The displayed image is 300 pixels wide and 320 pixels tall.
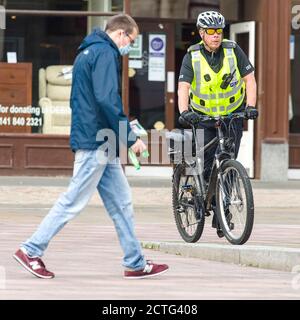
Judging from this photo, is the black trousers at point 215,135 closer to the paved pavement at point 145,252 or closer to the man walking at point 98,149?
the paved pavement at point 145,252

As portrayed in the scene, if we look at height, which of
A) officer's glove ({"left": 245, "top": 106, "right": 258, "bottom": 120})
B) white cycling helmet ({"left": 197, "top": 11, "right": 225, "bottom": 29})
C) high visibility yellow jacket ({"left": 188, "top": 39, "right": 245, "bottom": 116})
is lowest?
officer's glove ({"left": 245, "top": 106, "right": 258, "bottom": 120})

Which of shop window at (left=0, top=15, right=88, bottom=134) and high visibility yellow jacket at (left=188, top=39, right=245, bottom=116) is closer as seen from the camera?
high visibility yellow jacket at (left=188, top=39, right=245, bottom=116)

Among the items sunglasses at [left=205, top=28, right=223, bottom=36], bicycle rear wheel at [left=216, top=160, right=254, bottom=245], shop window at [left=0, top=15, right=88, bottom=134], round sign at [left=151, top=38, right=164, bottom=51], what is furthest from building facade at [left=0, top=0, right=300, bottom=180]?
bicycle rear wheel at [left=216, top=160, right=254, bottom=245]

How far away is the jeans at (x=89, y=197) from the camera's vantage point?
26.4 ft

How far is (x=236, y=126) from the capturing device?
9.91 metres

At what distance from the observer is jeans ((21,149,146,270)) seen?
8055mm

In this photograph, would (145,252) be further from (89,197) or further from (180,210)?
(89,197)

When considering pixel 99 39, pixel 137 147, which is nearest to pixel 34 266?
pixel 137 147

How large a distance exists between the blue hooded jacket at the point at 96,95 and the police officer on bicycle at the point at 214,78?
1938 millimetres

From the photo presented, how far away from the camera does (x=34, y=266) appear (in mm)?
7988

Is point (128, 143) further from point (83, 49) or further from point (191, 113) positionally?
point (191, 113)

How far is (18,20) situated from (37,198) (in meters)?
3.68

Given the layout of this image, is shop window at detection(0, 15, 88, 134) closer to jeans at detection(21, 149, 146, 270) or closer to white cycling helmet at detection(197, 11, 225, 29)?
white cycling helmet at detection(197, 11, 225, 29)
